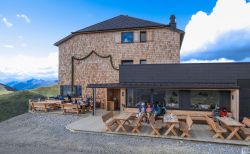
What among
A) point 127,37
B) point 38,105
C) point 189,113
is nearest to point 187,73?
point 189,113

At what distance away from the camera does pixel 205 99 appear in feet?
38.7

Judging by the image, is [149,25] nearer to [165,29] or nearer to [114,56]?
[165,29]

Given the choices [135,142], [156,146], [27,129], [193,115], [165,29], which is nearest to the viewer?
[156,146]

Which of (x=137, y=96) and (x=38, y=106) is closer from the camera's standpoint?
(x=137, y=96)

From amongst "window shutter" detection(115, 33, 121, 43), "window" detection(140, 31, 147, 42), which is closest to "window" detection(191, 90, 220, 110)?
"window" detection(140, 31, 147, 42)

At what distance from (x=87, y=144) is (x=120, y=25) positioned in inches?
554

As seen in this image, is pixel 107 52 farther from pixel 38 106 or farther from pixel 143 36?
pixel 38 106

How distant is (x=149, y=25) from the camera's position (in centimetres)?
1784

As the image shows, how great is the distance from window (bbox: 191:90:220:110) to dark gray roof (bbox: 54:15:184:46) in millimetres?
7759

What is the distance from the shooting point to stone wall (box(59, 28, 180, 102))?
17.7m

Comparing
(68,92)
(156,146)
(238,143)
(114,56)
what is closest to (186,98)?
(238,143)

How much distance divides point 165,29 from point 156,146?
13.0 meters

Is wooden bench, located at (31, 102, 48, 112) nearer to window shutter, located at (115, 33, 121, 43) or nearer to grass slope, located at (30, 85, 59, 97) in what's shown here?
window shutter, located at (115, 33, 121, 43)

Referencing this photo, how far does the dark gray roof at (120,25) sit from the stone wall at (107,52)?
43 centimetres
